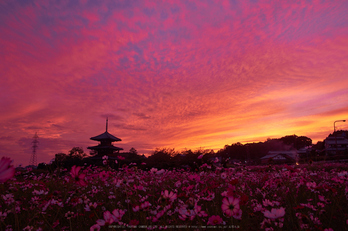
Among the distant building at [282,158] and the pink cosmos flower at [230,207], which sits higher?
the pink cosmos flower at [230,207]

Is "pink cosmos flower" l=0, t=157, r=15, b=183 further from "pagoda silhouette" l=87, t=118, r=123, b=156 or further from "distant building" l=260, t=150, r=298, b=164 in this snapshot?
"pagoda silhouette" l=87, t=118, r=123, b=156

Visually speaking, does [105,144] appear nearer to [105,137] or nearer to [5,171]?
[105,137]

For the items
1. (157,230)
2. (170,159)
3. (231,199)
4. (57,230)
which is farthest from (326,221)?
(170,159)

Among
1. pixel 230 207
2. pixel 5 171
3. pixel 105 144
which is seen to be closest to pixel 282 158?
pixel 105 144

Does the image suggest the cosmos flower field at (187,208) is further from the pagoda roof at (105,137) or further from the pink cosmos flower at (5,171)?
the pagoda roof at (105,137)

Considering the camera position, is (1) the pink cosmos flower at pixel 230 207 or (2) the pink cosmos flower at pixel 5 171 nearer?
(2) the pink cosmos flower at pixel 5 171

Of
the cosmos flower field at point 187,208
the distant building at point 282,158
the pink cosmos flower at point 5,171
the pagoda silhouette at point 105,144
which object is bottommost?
the distant building at point 282,158

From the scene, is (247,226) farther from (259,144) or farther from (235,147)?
(259,144)

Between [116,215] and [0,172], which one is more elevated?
[0,172]

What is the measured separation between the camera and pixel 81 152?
187 feet

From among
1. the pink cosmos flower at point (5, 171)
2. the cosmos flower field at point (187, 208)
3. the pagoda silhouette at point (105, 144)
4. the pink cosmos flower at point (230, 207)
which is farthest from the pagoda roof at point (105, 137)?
the pink cosmos flower at point (5, 171)

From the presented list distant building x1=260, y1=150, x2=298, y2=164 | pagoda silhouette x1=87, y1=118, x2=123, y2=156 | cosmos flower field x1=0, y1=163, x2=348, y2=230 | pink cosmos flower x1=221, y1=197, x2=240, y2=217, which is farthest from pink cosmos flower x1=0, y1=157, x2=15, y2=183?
pagoda silhouette x1=87, y1=118, x2=123, y2=156

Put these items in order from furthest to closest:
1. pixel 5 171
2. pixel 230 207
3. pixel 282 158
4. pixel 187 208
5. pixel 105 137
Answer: pixel 282 158 → pixel 105 137 → pixel 187 208 → pixel 230 207 → pixel 5 171

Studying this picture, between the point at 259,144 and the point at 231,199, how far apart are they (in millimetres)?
100161
